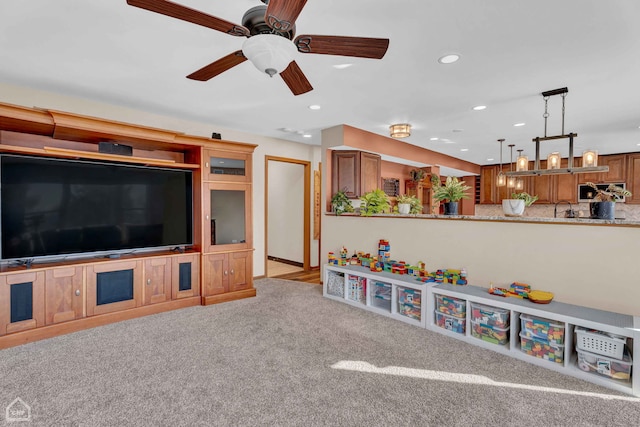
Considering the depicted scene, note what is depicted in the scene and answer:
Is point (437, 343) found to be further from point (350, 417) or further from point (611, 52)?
point (611, 52)

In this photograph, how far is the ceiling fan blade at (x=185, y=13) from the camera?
135cm

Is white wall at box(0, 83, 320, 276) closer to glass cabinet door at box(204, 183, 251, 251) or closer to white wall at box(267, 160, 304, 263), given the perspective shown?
white wall at box(267, 160, 304, 263)

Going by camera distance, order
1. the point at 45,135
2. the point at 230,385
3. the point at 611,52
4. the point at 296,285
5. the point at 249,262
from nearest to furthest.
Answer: the point at 230,385, the point at 611,52, the point at 45,135, the point at 249,262, the point at 296,285

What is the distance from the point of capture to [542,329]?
2.38 meters

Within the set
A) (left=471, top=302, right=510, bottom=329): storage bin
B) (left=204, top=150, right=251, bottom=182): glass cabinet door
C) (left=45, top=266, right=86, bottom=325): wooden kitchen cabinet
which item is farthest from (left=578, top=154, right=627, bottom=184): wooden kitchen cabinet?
(left=45, top=266, right=86, bottom=325): wooden kitchen cabinet

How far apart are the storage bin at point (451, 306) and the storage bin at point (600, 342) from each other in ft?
2.72

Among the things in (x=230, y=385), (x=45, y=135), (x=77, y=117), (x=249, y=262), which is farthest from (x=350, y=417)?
(x=45, y=135)

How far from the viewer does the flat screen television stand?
9.21ft

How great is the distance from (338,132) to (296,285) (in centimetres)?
246

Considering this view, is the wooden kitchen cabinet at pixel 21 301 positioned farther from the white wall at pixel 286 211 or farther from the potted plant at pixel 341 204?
the white wall at pixel 286 211

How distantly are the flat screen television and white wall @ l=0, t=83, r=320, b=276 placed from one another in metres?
0.75

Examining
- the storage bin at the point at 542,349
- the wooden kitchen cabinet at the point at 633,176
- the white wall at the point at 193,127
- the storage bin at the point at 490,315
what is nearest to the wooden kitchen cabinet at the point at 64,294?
the white wall at the point at 193,127

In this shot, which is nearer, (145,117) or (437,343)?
(437,343)

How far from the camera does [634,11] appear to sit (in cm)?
181
